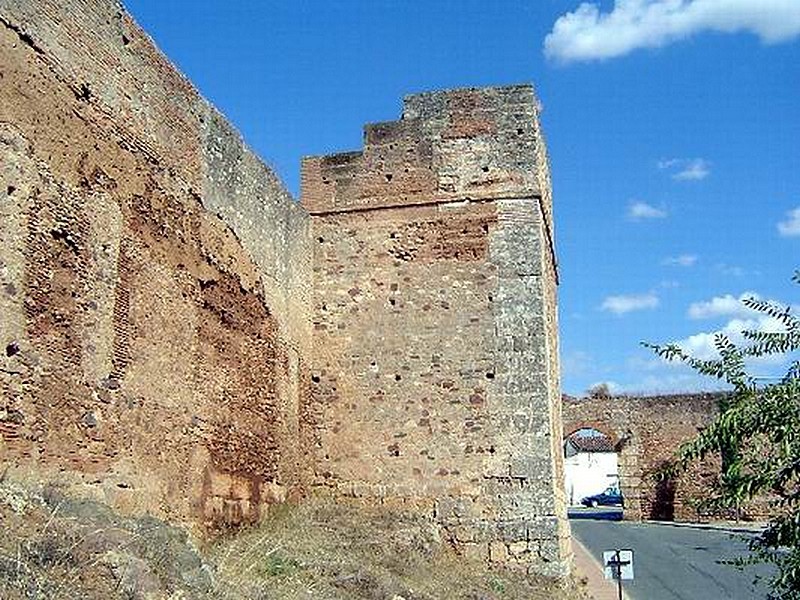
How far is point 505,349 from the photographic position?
12438mm

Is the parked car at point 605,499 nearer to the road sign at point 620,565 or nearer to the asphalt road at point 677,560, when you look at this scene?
the asphalt road at point 677,560

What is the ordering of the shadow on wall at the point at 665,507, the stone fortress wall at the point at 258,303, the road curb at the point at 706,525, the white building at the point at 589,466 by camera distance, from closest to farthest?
the stone fortress wall at the point at 258,303 < the road curb at the point at 706,525 < the shadow on wall at the point at 665,507 < the white building at the point at 589,466

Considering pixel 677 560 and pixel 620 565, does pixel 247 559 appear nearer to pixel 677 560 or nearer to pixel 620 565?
pixel 620 565

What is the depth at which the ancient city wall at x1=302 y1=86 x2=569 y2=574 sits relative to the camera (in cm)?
1212

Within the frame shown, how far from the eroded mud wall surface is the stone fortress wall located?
2cm

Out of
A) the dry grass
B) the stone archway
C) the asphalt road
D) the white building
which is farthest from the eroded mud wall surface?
the white building

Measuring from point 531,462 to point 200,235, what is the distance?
496 centimetres

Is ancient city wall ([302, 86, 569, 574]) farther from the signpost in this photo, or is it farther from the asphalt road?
the asphalt road

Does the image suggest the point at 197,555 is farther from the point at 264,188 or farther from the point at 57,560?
the point at 264,188

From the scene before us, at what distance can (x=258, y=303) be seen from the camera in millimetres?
11484

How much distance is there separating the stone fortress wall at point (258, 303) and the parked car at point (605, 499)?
35.8 meters

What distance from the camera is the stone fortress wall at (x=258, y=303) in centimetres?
766

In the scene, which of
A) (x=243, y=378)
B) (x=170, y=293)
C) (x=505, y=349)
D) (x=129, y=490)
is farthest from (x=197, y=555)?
(x=505, y=349)

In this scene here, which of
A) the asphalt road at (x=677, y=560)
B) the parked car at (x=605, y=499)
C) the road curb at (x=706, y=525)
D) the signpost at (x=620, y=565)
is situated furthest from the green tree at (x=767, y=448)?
the parked car at (x=605, y=499)
